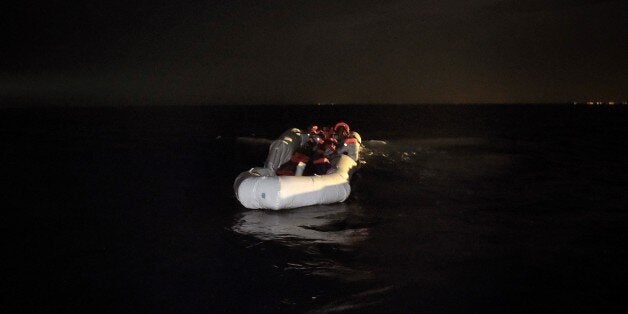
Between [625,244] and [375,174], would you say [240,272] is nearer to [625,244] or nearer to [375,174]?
[625,244]

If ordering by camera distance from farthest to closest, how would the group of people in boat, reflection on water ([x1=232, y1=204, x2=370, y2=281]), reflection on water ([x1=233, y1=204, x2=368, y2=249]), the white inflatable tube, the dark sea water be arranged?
the group of people in boat < the white inflatable tube < reflection on water ([x1=233, y1=204, x2=368, y2=249]) < reflection on water ([x1=232, y1=204, x2=370, y2=281]) < the dark sea water

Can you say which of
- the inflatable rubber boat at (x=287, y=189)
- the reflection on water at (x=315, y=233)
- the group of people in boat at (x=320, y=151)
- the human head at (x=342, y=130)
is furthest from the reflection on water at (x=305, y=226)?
the human head at (x=342, y=130)

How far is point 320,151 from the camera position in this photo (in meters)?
13.2

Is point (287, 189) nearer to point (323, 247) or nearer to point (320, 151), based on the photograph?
point (323, 247)

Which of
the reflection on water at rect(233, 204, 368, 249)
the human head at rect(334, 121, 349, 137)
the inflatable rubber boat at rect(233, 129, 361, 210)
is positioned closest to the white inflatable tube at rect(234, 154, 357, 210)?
the inflatable rubber boat at rect(233, 129, 361, 210)

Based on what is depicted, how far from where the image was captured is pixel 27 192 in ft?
42.2

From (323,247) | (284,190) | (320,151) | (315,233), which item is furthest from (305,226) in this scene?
(320,151)

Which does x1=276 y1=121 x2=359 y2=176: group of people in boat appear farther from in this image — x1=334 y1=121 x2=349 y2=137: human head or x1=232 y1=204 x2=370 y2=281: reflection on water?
x1=232 y1=204 x2=370 y2=281: reflection on water

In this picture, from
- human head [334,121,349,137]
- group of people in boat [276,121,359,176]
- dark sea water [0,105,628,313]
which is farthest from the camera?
human head [334,121,349,137]

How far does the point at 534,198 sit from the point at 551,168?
712cm

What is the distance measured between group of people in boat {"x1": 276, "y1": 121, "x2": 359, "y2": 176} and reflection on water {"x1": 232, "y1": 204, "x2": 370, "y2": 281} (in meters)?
1.32

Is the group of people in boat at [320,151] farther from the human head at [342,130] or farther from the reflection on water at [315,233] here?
the reflection on water at [315,233]

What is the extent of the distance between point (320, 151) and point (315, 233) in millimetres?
4803

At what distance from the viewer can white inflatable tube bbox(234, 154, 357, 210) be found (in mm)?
9828
